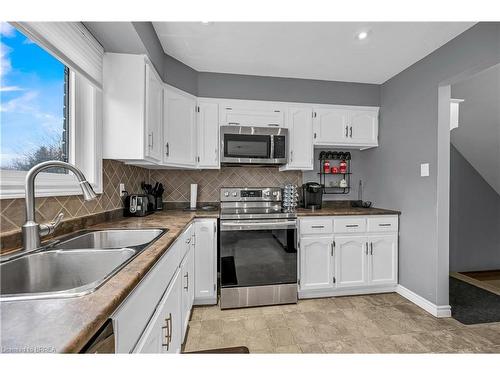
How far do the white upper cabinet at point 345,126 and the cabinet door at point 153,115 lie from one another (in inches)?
68.2

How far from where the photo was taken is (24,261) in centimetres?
91

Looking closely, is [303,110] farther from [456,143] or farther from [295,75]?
[456,143]

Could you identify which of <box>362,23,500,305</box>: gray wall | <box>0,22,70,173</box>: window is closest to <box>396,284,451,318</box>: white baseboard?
<box>362,23,500,305</box>: gray wall

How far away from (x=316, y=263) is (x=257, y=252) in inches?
26.4

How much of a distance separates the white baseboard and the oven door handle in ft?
4.66

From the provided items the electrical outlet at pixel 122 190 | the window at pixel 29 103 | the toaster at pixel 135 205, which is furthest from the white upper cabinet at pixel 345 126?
the window at pixel 29 103

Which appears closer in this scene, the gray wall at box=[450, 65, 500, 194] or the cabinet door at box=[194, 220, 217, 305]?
the cabinet door at box=[194, 220, 217, 305]

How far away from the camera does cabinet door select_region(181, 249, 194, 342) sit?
1646 millimetres

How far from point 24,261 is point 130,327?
0.60 m

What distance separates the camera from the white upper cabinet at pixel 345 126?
270 centimetres

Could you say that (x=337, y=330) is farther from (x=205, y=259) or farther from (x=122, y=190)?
(x=122, y=190)

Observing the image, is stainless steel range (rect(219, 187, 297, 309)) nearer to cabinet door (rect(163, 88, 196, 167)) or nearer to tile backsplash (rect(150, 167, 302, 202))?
tile backsplash (rect(150, 167, 302, 202))
